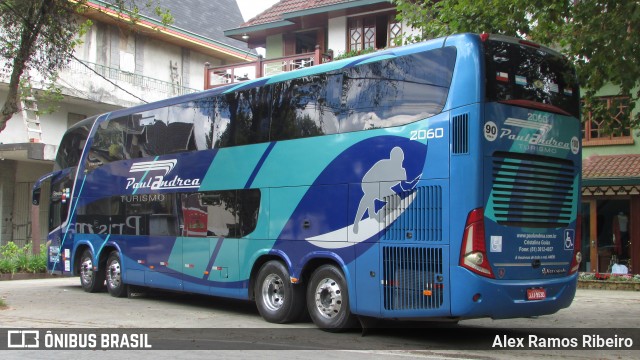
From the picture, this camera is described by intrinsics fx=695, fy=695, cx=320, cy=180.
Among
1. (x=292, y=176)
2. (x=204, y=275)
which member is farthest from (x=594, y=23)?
(x=204, y=275)

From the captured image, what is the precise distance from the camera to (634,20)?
9914mm

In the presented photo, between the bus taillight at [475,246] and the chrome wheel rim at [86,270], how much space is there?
10.7 meters

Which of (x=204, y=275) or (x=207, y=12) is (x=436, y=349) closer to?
(x=204, y=275)

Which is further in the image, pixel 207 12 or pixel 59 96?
pixel 207 12

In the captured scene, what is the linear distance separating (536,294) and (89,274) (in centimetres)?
1129

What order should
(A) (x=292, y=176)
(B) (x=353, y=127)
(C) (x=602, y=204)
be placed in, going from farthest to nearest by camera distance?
(C) (x=602, y=204), (A) (x=292, y=176), (B) (x=353, y=127)

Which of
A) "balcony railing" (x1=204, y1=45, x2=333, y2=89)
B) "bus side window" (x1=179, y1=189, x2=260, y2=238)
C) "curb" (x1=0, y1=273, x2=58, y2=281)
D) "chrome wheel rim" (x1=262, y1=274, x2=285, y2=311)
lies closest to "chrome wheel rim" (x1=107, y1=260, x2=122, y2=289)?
"bus side window" (x1=179, y1=189, x2=260, y2=238)

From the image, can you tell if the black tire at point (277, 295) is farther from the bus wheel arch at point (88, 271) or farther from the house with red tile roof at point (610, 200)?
the house with red tile roof at point (610, 200)

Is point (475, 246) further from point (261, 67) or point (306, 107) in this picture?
point (261, 67)

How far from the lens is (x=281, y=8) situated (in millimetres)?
26734

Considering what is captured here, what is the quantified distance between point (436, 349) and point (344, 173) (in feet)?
9.37

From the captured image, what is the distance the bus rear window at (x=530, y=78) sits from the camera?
9055mm

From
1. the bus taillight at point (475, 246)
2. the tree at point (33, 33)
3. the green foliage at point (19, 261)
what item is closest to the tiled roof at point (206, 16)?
the green foliage at point (19, 261)

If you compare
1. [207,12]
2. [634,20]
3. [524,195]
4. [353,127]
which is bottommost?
[524,195]
